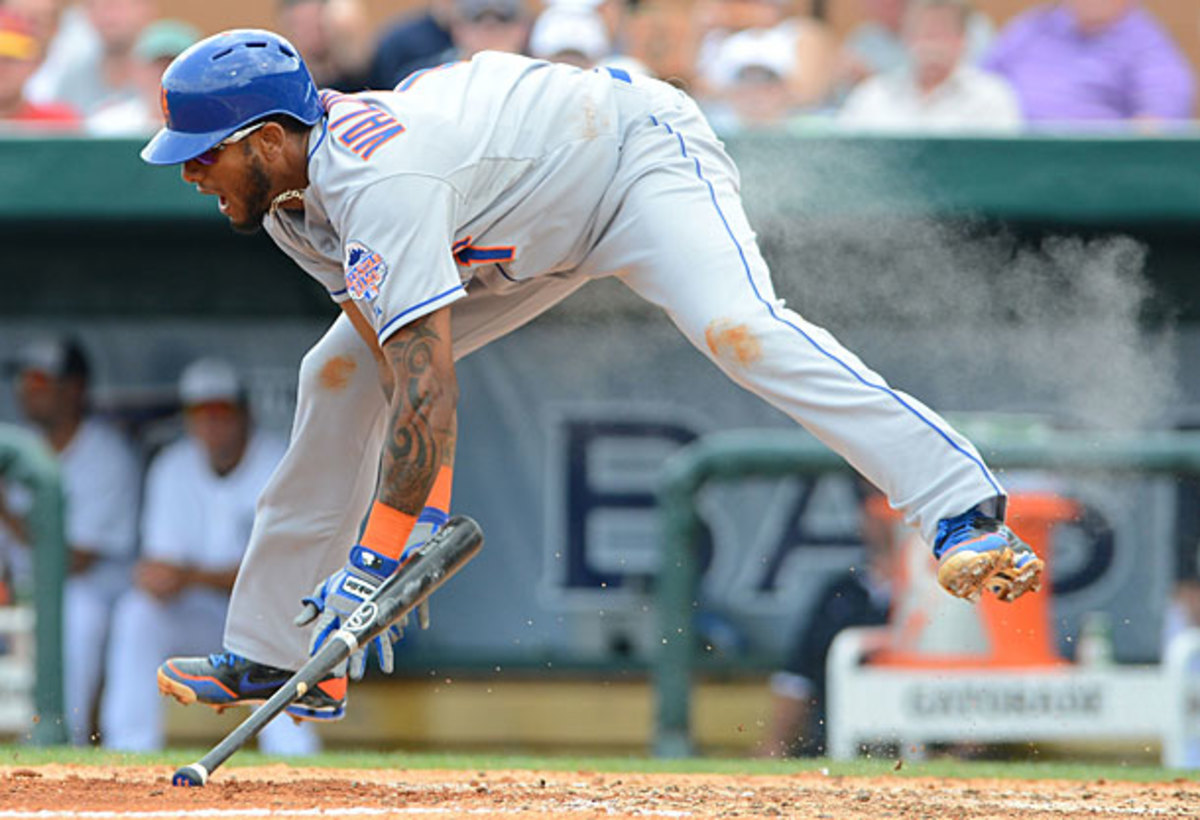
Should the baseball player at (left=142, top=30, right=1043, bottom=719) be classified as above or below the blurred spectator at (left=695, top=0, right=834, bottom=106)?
below

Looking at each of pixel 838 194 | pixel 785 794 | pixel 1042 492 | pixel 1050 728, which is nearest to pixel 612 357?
pixel 838 194

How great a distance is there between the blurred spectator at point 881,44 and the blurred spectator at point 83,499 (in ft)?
11.0

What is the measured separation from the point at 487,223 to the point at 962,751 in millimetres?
3256

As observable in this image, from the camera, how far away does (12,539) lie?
8.48 metres

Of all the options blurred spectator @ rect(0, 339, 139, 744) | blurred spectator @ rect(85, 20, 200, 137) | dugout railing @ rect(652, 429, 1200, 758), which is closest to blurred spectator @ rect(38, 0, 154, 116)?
blurred spectator @ rect(85, 20, 200, 137)

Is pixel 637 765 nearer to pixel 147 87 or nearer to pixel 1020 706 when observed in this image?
pixel 1020 706

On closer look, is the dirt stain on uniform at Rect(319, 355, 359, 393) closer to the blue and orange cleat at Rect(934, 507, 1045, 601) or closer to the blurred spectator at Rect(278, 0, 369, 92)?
the blue and orange cleat at Rect(934, 507, 1045, 601)

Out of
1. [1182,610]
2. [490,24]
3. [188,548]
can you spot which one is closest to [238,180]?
[490,24]

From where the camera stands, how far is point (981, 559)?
14.9ft

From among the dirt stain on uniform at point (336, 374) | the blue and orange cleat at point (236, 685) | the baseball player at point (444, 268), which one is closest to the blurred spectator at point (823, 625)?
the blue and orange cleat at point (236, 685)

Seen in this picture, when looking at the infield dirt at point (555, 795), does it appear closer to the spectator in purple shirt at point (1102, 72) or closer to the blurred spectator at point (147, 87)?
the spectator in purple shirt at point (1102, 72)

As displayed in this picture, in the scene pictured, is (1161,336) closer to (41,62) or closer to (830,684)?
(830,684)

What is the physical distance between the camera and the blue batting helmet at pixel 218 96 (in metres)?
4.62

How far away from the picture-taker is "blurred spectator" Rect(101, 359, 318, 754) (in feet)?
26.7
